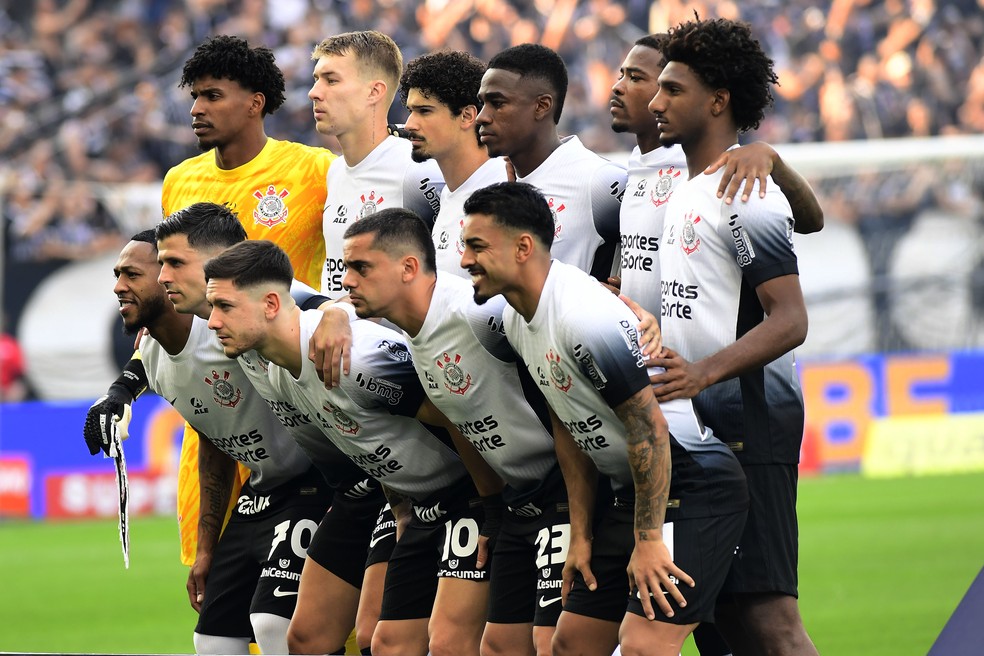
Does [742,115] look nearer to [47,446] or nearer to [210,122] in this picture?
[210,122]

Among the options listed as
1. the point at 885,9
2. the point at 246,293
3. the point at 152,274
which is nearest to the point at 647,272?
the point at 246,293

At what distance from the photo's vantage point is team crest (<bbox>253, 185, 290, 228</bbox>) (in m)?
5.91

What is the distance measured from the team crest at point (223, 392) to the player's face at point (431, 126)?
1160 mm

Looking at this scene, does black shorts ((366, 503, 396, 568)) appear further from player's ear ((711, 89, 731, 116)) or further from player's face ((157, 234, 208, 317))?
player's ear ((711, 89, 731, 116))

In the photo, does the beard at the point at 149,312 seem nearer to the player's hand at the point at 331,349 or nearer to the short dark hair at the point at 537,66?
the player's hand at the point at 331,349

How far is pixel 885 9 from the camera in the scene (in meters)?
20.9

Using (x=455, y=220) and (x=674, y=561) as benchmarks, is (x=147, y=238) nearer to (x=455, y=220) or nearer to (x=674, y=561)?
(x=455, y=220)

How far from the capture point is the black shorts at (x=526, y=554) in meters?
4.76

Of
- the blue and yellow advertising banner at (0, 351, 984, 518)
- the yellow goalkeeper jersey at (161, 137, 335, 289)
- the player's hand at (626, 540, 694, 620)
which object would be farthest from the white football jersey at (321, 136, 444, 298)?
the blue and yellow advertising banner at (0, 351, 984, 518)

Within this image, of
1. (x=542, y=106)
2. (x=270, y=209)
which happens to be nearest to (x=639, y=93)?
(x=542, y=106)

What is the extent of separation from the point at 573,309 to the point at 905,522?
437 inches

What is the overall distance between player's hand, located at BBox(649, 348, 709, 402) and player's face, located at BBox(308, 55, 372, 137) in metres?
1.98

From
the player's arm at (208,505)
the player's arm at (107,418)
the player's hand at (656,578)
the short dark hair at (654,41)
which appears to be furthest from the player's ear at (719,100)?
the player's arm at (107,418)

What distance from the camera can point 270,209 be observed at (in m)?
5.91
